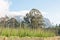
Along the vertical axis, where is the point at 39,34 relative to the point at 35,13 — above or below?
below

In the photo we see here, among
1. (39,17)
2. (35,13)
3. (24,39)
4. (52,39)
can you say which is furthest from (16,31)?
(35,13)

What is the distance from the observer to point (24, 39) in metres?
6.30

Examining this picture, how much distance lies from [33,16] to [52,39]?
10535mm

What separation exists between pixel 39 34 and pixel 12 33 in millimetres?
1473

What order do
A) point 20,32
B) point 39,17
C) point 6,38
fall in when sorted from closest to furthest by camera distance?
point 6,38 < point 20,32 < point 39,17

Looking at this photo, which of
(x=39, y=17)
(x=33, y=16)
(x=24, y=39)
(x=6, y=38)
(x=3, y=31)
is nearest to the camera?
(x=6, y=38)

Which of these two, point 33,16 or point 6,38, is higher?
point 33,16

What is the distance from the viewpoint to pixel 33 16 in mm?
17953

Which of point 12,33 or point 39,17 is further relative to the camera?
point 39,17

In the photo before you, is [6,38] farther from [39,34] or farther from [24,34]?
[39,34]

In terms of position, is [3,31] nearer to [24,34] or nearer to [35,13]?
[24,34]

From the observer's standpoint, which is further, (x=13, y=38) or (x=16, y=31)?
(x=16, y=31)

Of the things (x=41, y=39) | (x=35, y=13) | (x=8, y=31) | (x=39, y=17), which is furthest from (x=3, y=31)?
(x=35, y=13)

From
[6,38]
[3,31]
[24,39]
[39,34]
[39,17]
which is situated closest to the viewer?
[6,38]
